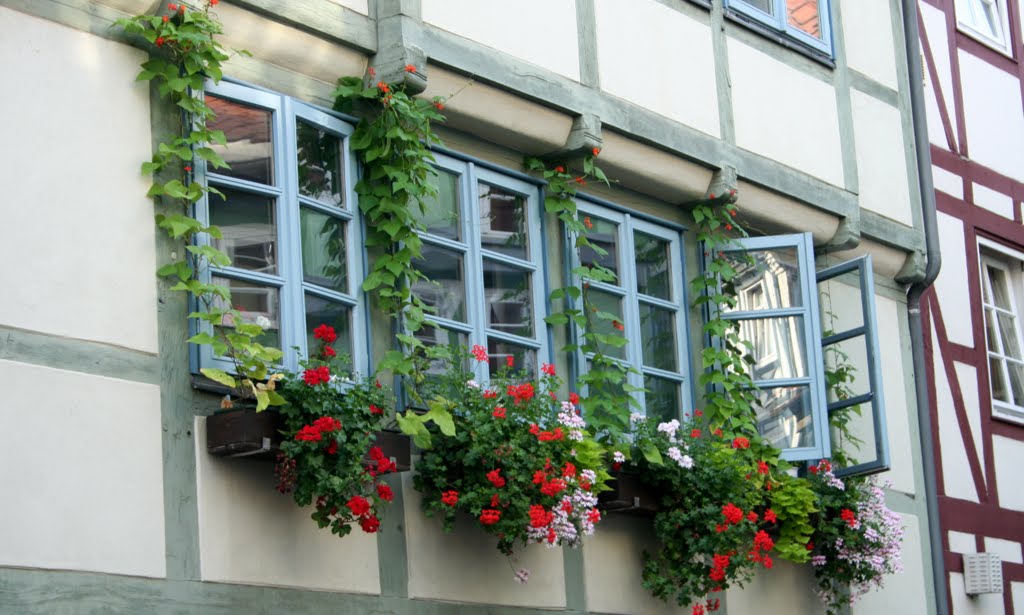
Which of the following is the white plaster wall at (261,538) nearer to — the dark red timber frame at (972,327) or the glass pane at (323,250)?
the glass pane at (323,250)

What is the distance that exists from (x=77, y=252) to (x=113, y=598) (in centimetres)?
123

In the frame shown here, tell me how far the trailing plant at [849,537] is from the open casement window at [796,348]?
0.16 meters

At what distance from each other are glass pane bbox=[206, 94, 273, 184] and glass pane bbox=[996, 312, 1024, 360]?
655cm

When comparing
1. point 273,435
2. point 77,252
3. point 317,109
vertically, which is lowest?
point 273,435

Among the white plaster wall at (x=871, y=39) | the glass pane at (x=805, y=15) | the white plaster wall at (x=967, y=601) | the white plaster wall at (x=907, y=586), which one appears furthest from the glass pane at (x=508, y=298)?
the white plaster wall at (x=967, y=601)

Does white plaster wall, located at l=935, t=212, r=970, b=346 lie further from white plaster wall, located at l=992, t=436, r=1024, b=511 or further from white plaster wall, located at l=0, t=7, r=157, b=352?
white plaster wall, located at l=0, t=7, r=157, b=352

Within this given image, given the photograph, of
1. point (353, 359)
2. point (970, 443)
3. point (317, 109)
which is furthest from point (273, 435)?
point (970, 443)

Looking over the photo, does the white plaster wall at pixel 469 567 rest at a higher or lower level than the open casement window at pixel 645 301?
lower

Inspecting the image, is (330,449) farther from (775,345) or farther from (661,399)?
(775,345)

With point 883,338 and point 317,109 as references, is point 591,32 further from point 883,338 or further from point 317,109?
point 883,338

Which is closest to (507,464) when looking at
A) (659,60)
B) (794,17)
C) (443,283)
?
(443,283)

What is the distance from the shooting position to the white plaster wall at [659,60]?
9.56 m

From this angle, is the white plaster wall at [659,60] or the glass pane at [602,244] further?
the white plaster wall at [659,60]

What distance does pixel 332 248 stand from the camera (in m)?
8.05
